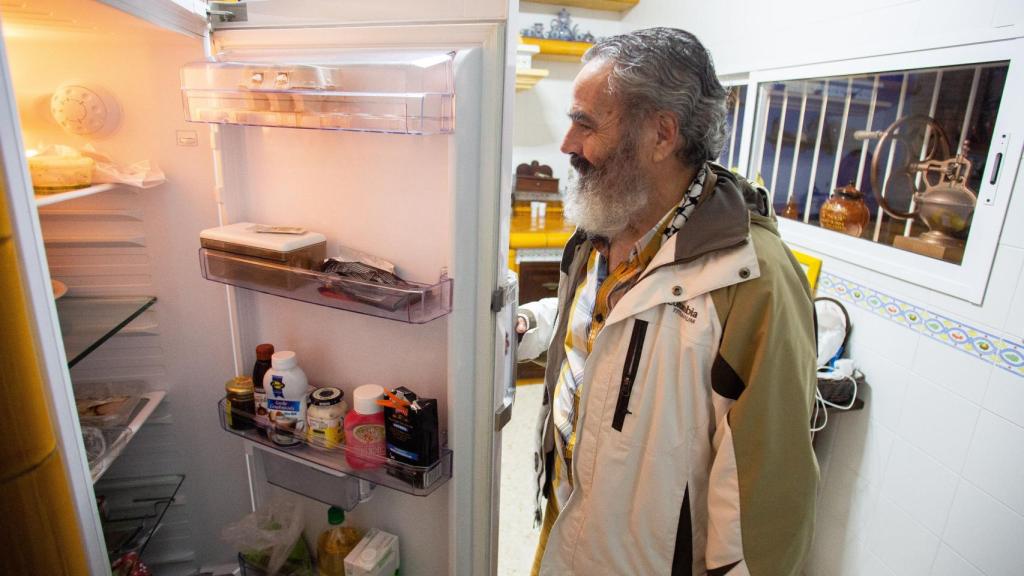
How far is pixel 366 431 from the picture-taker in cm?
99

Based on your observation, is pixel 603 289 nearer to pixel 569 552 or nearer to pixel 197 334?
pixel 569 552

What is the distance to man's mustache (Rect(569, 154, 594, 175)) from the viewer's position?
44.7 inches

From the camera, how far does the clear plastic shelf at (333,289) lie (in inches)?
34.9

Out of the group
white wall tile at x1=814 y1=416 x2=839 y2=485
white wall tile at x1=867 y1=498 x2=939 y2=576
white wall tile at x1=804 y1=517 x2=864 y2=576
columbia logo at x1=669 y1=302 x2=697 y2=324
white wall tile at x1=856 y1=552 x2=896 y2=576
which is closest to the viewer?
columbia logo at x1=669 y1=302 x2=697 y2=324

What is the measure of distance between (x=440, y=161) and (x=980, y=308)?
139 centimetres

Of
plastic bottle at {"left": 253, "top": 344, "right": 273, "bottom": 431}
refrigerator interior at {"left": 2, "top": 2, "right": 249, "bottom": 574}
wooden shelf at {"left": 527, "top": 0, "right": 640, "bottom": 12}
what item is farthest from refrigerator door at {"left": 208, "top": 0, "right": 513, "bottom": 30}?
wooden shelf at {"left": 527, "top": 0, "right": 640, "bottom": 12}

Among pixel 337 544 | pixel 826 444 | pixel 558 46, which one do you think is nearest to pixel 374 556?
pixel 337 544

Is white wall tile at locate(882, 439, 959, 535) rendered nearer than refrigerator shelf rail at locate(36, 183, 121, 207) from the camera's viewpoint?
No

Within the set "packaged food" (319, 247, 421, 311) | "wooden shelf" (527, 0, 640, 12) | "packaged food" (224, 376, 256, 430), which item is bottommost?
"packaged food" (224, 376, 256, 430)

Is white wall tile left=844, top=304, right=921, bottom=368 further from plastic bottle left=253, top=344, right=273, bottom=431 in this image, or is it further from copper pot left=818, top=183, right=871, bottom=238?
plastic bottle left=253, top=344, right=273, bottom=431

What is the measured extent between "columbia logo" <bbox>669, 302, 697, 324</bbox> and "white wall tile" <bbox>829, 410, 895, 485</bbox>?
1.14 meters

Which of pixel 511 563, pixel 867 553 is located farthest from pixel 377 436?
pixel 867 553

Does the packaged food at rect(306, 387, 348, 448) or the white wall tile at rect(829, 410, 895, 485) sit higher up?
the packaged food at rect(306, 387, 348, 448)

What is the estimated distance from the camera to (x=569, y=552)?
1101 mm
